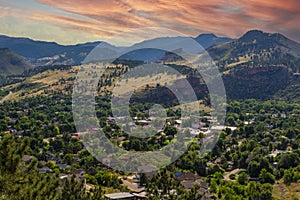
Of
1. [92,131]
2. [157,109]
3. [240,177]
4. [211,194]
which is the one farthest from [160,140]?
[157,109]

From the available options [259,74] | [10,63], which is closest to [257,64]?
[259,74]

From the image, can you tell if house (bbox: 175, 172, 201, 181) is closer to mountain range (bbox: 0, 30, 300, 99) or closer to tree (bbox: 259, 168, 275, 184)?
tree (bbox: 259, 168, 275, 184)

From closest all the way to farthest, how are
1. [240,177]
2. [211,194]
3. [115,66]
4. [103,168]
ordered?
[211,194] < [240,177] < [103,168] < [115,66]

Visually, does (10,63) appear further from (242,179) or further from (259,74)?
(242,179)

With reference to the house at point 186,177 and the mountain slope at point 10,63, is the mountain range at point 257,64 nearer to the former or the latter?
the house at point 186,177

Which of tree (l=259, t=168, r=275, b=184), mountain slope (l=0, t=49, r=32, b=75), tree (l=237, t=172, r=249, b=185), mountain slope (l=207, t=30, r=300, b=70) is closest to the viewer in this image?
tree (l=259, t=168, r=275, b=184)

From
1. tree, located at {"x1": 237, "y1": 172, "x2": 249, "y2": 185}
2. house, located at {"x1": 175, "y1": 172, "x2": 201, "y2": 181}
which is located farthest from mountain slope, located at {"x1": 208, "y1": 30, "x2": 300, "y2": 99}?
house, located at {"x1": 175, "y1": 172, "x2": 201, "y2": 181}

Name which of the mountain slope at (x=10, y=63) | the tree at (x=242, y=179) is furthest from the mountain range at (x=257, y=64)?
the mountain slope at (x=10, y=63)

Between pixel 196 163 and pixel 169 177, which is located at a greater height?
pixel 169 177

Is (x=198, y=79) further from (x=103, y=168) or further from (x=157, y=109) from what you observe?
(x=103, y=168)
